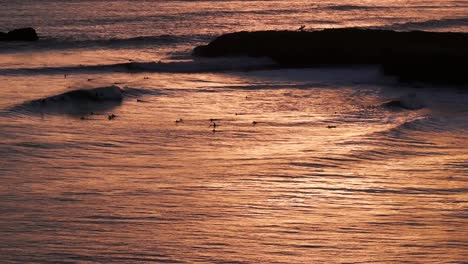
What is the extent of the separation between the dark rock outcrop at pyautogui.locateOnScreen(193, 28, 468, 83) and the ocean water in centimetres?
73

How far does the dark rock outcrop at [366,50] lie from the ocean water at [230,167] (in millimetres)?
732

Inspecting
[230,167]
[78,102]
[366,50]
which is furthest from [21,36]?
[230,167]

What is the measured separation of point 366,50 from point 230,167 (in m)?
12.8

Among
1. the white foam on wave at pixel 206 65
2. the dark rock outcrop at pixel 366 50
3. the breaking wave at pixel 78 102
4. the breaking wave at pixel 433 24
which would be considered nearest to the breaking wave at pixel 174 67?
the white foam on wave at pixel 206 65

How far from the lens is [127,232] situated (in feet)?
27.5

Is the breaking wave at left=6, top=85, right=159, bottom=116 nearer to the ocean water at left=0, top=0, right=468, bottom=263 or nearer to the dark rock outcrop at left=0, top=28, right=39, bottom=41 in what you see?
the ocean water at left=0, top=0, right=468, bottom=263

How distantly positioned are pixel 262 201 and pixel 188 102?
7.62 m

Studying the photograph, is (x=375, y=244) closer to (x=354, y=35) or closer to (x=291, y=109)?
(x=291, y=109)

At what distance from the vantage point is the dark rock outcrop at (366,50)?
67.3 ft

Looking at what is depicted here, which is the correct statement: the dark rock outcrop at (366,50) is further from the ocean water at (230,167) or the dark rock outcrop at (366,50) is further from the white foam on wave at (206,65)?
the ocean water at (230,167)

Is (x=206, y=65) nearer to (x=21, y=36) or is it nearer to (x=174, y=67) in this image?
(x=174, y=67)

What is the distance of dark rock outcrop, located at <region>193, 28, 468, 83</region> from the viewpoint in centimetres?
2050

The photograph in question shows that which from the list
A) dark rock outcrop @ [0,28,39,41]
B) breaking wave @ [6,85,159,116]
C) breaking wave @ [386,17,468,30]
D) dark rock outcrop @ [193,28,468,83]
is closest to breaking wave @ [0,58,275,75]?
dark rock outcrop @ [193,28,468,83]

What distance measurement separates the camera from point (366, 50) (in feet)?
76.2
